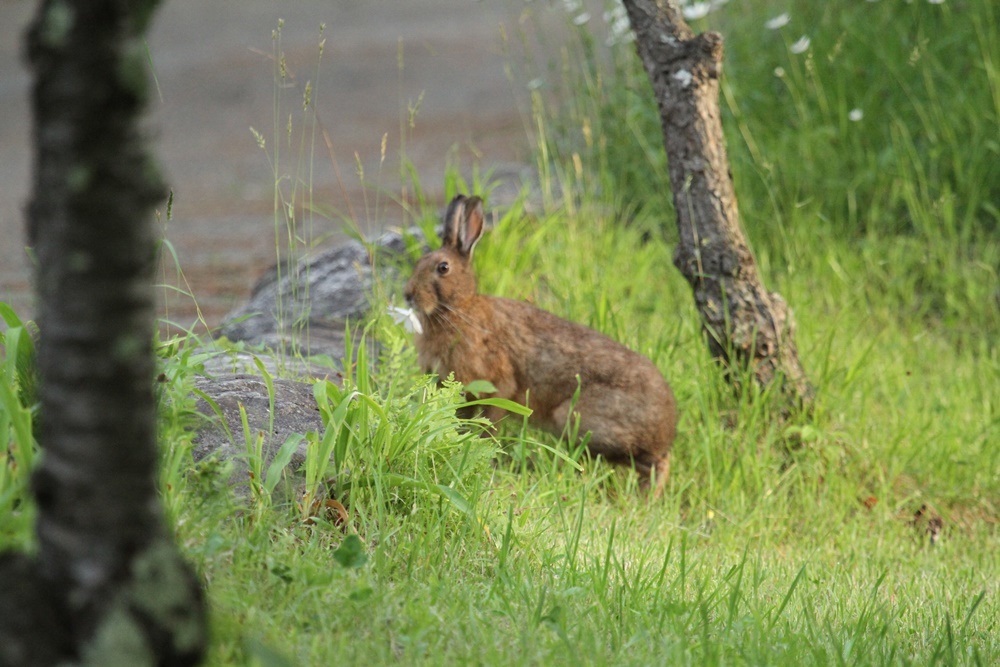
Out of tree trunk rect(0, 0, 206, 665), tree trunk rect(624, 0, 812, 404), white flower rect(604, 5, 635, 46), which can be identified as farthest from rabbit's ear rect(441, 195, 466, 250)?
tree trunk rect(0, 0, 206, 665)

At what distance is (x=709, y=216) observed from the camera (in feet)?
16.0

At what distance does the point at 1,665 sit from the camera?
173 centimetres

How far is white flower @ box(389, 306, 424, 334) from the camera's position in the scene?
4.49m

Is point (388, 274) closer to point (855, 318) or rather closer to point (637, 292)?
point (637, 292)

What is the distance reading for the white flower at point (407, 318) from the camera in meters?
4.49

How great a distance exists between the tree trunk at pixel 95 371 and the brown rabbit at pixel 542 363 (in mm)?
2959

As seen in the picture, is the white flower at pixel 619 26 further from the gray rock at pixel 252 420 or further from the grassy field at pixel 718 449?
the gray rock at pixel 252 420

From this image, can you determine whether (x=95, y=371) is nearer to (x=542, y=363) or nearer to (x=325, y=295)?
(x=542, y=363)

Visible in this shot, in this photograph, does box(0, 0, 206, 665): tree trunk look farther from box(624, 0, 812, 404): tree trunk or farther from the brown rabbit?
box(624, 0, 812, 404): tree trunk

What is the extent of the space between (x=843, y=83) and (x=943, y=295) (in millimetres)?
1553

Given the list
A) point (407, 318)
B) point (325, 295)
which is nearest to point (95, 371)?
→ point (407, 318)

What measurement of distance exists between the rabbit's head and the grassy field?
203 mm

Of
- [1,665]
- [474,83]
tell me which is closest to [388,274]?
[1,665]

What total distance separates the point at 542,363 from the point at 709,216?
1.00 meters
